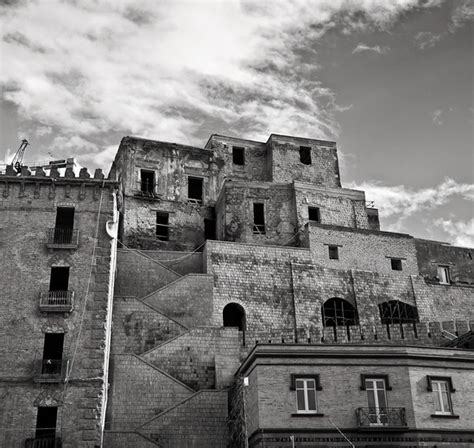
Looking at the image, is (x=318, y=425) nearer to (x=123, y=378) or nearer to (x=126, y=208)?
(x=123, y=378)

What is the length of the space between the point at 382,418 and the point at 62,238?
15670 mm

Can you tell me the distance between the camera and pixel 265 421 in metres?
25.0

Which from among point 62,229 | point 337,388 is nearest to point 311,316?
point 337,388

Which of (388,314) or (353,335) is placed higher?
(388,314)

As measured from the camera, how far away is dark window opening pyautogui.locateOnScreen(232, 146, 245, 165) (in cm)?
4697

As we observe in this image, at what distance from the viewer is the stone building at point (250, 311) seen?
2591 centimetres

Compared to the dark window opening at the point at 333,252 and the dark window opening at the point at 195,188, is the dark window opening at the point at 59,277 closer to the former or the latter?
the dark window opening at the point at 195,188

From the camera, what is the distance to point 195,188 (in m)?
45.0

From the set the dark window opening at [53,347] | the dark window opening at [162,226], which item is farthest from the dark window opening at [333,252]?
the dark window opening at [53,347]

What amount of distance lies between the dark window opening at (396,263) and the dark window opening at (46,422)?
22.5m

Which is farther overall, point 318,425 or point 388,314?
point 388,314

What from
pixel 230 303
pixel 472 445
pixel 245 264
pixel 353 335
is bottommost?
pixel 472 445

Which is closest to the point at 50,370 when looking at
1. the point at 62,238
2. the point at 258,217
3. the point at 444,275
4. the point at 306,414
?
the point at 62,238

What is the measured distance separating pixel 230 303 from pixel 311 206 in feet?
33.1
